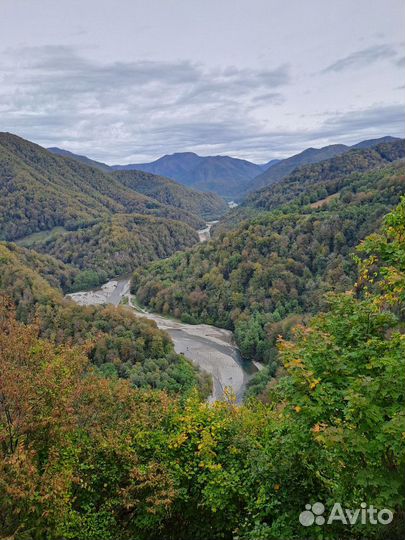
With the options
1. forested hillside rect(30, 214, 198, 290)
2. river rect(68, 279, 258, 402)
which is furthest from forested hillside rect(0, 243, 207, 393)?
forested hillside rect(30, 214, 198, 290)

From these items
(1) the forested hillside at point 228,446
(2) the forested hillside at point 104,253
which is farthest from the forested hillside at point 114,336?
(2) the forested hillside at point 104,253

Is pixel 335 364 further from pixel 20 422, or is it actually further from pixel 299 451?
pixel 20 422

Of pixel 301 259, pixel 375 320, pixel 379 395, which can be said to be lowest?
pixel 301 259

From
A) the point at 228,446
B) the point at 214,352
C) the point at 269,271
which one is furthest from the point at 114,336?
the point at 228,446

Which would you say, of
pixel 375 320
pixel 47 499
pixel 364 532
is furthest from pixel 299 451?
pixel 47 499

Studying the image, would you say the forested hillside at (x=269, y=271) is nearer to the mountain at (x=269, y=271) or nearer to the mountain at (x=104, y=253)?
the mountain at (x=269, y=271)

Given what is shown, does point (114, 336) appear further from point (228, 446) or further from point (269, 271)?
point (228, 446)
